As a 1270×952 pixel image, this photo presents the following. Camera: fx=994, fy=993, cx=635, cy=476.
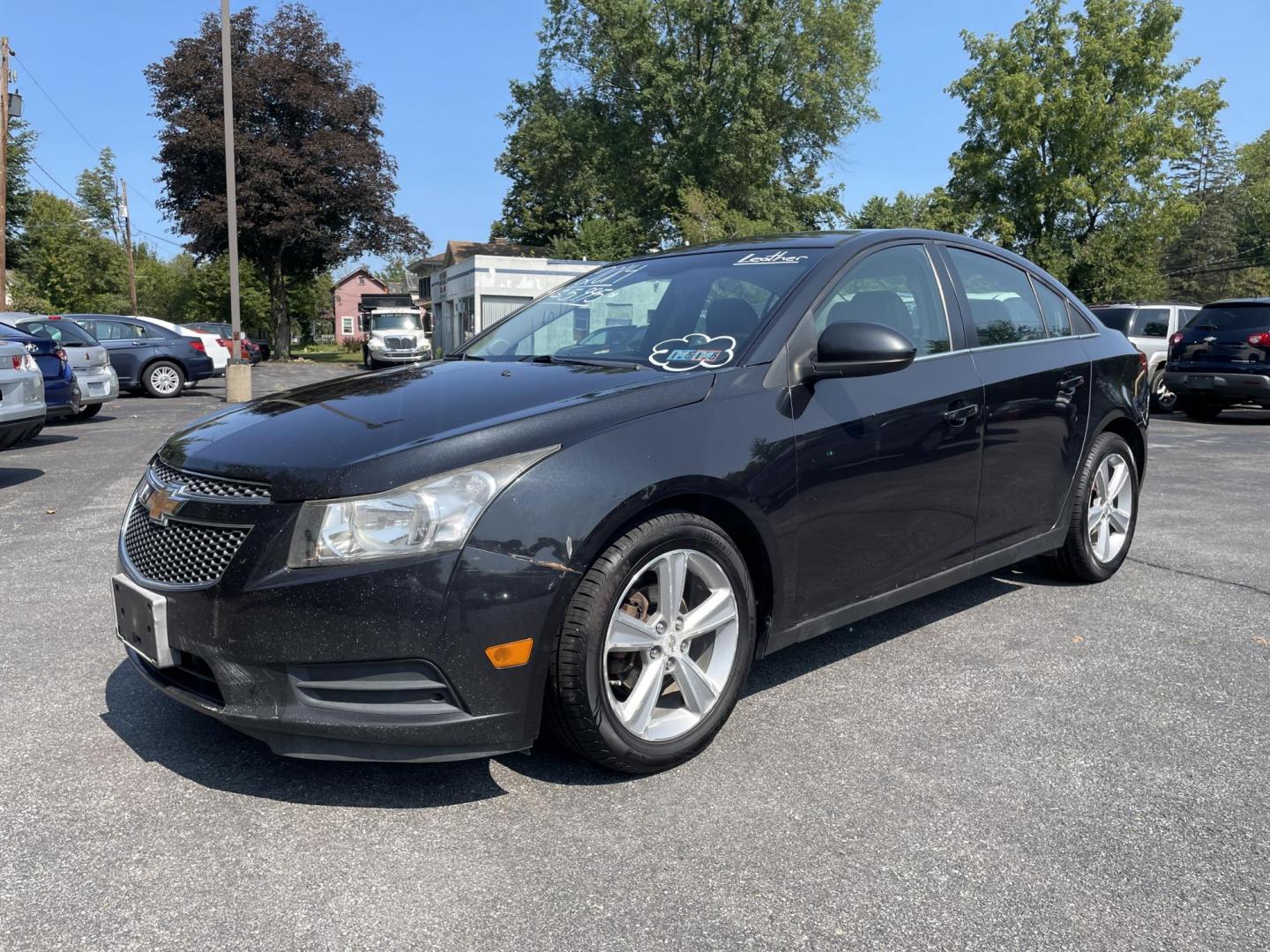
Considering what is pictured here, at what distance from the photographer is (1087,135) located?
3562 centimetres

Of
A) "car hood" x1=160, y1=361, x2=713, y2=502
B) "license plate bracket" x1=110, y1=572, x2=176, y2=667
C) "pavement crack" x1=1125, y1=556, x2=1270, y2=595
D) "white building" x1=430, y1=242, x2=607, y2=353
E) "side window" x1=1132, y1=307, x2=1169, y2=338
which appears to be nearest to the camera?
"car hood" x1=160, y1=361, x2=713, y2=502

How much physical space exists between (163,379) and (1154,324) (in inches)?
725

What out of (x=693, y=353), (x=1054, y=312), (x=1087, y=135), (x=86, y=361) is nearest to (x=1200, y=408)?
(x=1054, y=312)

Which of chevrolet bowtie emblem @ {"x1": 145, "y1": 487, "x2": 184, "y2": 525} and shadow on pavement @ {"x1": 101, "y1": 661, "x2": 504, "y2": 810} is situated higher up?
chevrolet bowtie emblem @ {"x1": 145, "y1": 487, "x2": 184, "y2": 525}

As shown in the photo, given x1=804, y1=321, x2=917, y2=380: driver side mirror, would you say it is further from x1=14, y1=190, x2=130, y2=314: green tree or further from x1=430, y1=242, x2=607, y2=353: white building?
x1=14, y1=190, x2=130, y2=314: green tree

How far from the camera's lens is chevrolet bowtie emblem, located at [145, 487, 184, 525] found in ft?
9.21

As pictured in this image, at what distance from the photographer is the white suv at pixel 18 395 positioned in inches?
301

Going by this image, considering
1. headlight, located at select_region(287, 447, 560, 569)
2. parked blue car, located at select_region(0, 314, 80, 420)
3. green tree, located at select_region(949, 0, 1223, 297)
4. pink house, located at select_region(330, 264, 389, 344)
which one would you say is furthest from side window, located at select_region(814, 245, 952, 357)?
pink house, located at select_region(330, 264, 389, 344)

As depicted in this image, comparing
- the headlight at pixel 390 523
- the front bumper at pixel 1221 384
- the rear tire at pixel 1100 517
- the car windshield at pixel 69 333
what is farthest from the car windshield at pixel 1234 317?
the car windshield at pixel 69 333

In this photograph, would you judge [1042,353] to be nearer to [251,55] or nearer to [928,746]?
[928,746]

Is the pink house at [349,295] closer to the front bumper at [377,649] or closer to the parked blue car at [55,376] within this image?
the parked blue car at [55,376]

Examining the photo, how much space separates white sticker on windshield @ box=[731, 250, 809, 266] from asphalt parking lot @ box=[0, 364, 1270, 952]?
154cm

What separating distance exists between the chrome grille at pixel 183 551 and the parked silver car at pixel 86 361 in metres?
11.2

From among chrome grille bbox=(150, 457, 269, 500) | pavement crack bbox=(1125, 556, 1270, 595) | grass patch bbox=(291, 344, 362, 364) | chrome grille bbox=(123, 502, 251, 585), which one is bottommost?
grass patch bbox=(291, 344, 362, 364)
